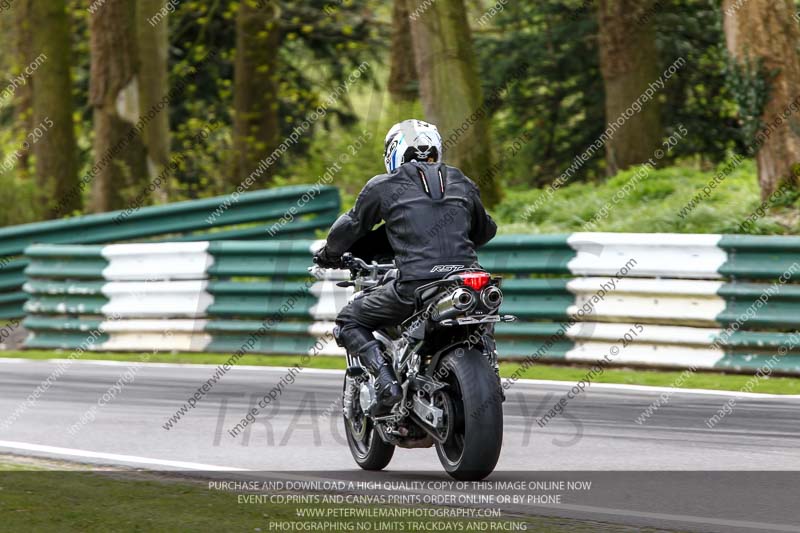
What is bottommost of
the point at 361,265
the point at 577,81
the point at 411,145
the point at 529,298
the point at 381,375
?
the point at 381,375

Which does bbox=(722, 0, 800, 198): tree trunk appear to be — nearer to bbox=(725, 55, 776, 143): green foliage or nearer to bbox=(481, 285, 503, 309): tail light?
bbox=(725, 55, 776, 143): green foliage

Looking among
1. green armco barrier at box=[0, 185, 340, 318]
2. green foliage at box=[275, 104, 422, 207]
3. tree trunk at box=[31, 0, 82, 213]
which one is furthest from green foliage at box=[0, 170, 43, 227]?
green foliage at box=[275, 104, 422, 207]

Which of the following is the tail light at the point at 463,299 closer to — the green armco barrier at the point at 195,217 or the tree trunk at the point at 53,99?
the green armco barrier at the point at 195,217

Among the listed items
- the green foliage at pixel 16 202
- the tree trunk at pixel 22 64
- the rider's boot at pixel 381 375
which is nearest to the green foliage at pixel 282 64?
the tree trunk at pixel 22 64

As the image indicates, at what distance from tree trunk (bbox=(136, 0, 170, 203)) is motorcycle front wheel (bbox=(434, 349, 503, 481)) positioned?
15897 millimetres

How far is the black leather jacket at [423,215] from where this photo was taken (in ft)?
23.8

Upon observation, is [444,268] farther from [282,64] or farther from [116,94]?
[282,64]

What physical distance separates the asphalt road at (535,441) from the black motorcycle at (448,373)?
363mm

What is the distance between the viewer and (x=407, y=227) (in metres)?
7.30

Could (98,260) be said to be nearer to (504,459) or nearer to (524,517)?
(504,459)

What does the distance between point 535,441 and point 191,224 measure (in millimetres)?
8835

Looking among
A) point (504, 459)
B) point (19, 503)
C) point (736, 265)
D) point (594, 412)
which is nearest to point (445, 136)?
point (736, 265)

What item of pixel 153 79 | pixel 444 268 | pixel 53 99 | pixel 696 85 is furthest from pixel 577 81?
pixel 444 268

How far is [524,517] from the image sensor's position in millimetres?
6309
